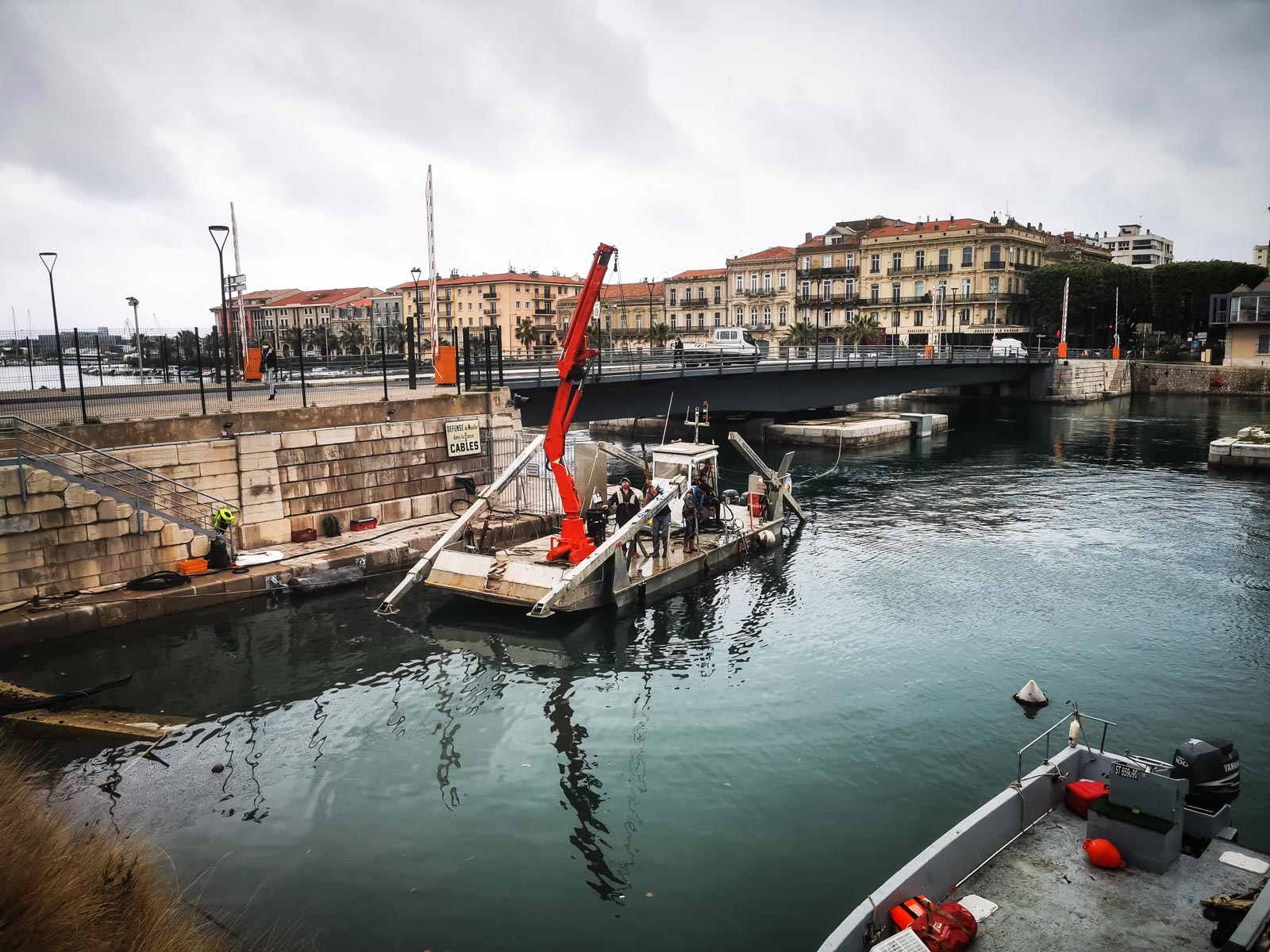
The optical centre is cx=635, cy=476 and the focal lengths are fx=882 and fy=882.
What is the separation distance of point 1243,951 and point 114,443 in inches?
893

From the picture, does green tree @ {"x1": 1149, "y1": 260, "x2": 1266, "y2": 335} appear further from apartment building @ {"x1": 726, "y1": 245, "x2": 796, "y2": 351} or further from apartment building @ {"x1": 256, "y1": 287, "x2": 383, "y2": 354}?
apartment building @ {"x1": 256, "y1": 287, "x2": 383, "y2": 354}

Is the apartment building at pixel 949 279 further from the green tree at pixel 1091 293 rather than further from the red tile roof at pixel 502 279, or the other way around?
the red tile roof at pixel 502 279

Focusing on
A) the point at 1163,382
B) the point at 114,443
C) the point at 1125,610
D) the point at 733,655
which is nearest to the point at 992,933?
the point at 733,655

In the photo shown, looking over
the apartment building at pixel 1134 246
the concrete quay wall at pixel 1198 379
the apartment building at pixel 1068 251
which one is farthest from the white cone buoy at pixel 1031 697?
the apartment building at pixel 1134 246

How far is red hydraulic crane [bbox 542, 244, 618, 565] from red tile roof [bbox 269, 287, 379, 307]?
129757mm

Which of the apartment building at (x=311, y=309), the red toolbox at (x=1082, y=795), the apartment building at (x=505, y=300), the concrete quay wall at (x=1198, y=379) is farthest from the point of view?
the apartment building at (x=311, y=309)

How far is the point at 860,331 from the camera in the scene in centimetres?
Result: 9806

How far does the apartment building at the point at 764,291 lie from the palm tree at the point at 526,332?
94.7ft

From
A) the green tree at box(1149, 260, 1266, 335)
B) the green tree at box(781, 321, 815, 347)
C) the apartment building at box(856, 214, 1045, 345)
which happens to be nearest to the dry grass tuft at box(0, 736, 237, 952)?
the green tree at box(781, 321, 815, 347)

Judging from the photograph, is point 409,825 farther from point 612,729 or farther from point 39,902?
point 39,902

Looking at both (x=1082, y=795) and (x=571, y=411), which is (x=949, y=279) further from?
(x=1082, y=795)

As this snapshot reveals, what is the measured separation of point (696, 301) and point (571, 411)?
90.6 m

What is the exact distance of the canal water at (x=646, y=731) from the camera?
11.1 metres

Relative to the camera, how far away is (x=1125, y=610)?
21984 mm
